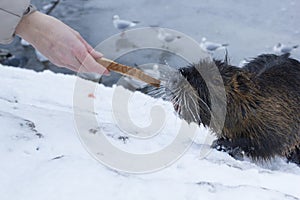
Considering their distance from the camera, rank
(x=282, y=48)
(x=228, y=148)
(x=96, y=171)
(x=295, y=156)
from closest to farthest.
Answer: (x=96, y=171)
(x=228, y=148)
(x=295, y=156)
(x=282, y=48)

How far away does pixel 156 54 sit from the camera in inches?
174

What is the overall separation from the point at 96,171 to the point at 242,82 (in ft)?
3.30

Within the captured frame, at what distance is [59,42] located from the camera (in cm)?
174

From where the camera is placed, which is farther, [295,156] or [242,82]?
[295,156]

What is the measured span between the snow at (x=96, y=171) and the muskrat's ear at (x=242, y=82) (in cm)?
31

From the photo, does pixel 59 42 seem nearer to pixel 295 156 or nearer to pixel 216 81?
pixel 216 81

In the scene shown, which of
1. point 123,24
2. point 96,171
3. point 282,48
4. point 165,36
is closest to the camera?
point 96,171

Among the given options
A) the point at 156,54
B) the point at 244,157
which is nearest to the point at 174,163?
the point at 244,157

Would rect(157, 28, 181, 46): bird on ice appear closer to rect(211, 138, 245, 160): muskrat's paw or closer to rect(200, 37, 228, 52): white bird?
rect(200, 37, 228, 52): white bird

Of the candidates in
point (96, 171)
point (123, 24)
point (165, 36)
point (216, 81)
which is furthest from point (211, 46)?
point (96, 171)

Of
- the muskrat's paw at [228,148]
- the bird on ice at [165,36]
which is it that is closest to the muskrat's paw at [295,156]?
the muskrat's paw at [228,148]

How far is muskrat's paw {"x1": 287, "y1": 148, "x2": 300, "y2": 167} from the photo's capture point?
2729mm

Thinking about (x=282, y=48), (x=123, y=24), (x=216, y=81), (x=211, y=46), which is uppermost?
(x=216, y=81)

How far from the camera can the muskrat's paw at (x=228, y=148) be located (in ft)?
8.33
